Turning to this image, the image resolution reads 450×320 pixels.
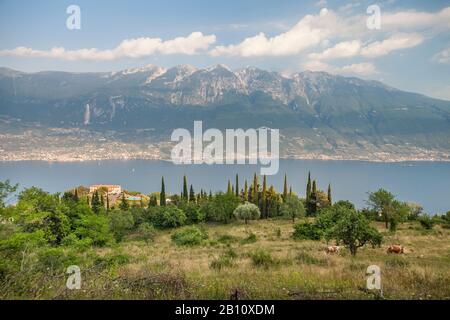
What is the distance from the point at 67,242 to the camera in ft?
44.1

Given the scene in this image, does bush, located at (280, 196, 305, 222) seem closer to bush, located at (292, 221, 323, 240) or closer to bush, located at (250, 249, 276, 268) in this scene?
bush, located at (292, 221, 323, 240)

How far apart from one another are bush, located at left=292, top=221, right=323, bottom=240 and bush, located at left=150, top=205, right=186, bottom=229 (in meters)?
16.2

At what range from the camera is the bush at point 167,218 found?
1437 inches

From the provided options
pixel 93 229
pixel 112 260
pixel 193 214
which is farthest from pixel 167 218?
pixel 112 260

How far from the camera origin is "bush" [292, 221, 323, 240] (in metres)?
22.9

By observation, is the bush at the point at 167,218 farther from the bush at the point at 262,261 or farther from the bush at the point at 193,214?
the bush at the point at 262,261

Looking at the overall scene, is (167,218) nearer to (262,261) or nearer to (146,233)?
(146,233)

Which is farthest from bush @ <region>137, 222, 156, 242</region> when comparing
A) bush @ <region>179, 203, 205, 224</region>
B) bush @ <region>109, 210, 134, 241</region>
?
bush @ <region>179, 203, 205, 224</region>

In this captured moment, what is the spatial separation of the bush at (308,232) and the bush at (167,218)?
53.1 ft

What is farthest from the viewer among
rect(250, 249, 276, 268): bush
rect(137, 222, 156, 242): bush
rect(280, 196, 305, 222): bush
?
rect(280, 196, 305, 222): bush

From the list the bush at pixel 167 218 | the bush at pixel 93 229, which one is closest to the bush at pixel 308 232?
the bush at pixel 93 229
